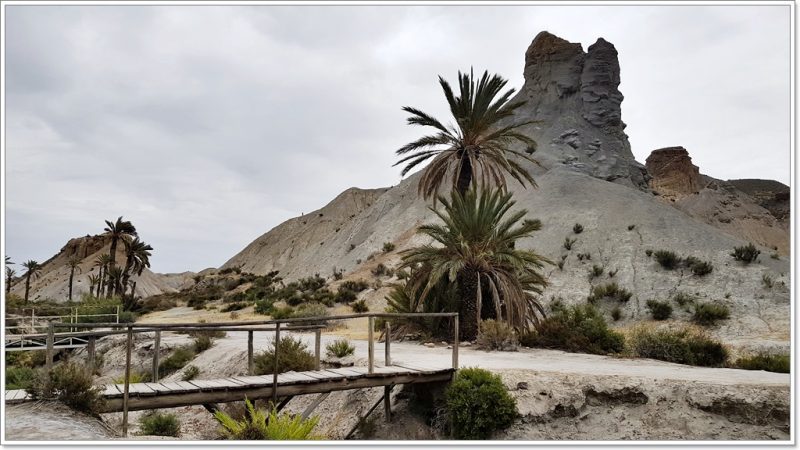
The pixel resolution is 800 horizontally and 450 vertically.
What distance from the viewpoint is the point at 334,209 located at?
87.4 m

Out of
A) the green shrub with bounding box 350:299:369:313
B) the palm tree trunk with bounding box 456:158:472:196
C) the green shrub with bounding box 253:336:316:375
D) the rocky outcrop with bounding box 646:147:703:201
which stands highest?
the rocky outcrop with bounding box 646:147:703:201

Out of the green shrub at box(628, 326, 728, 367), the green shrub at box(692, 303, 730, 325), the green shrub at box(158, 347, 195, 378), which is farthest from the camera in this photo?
the green shrub at box(692, 303, 730, 325)

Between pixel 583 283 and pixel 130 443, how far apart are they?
27069 mm

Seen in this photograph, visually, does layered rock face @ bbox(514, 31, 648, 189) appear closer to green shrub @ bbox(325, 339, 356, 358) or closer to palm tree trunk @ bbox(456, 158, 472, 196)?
palm tree trunk @ bbox(456, 158, 472, 196)

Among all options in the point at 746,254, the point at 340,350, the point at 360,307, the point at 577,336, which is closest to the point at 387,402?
the point at 340,350

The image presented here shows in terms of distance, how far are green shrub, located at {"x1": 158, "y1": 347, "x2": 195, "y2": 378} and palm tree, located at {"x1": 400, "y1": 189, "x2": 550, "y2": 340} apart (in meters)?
7.56

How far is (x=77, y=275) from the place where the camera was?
8894cm

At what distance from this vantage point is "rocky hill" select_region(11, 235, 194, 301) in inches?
3364

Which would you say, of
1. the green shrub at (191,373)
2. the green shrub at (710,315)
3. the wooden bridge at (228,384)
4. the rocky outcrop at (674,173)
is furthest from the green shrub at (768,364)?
the rocky outcrop at (674,173)

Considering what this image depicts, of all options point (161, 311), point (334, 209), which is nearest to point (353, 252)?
point (161, 311)

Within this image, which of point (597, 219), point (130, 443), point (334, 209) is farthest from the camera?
point (334, 209)

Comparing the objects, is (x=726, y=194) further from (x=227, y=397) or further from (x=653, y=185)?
(x=227, y=397)

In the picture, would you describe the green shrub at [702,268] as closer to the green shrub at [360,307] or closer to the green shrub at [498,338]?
the green shrub at [360,307]

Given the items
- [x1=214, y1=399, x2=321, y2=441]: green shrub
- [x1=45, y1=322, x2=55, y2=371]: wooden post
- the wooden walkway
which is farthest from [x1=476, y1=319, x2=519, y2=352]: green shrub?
[x1=45, y1=322, x2=55, y2=371]: wooden post
